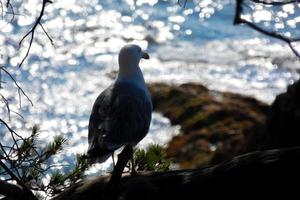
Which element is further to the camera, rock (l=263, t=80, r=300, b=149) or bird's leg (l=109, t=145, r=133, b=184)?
rock (l=263, t=80, r=300, b=149)

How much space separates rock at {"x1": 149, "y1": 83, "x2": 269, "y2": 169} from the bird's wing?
3.10m

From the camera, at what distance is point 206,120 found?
9.05m

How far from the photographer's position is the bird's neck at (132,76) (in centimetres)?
453

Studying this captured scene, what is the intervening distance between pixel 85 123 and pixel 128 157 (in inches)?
249

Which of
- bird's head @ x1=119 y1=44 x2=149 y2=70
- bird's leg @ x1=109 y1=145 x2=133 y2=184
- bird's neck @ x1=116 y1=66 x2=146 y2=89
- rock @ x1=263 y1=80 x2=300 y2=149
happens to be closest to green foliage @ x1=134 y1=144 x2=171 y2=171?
bird's leg @ x1=109 y1=145 x2=133 y2=184

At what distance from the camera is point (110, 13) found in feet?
47.8

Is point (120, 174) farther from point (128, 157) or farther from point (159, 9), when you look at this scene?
point (159, 9)

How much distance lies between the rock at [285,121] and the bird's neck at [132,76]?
236 cm

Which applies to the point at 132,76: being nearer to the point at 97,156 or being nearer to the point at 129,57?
the point at 129,57

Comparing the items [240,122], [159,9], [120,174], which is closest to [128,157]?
[120,174]

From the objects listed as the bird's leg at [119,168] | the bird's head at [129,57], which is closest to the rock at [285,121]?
the bird's head at [129,57]

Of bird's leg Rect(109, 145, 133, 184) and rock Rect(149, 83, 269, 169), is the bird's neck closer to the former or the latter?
bird's leg Rect(109, 145, 133, 184)

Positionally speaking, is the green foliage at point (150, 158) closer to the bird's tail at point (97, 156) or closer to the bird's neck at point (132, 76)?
the bird's tail at point (97, 156)

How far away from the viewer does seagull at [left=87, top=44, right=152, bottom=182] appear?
146 inches
